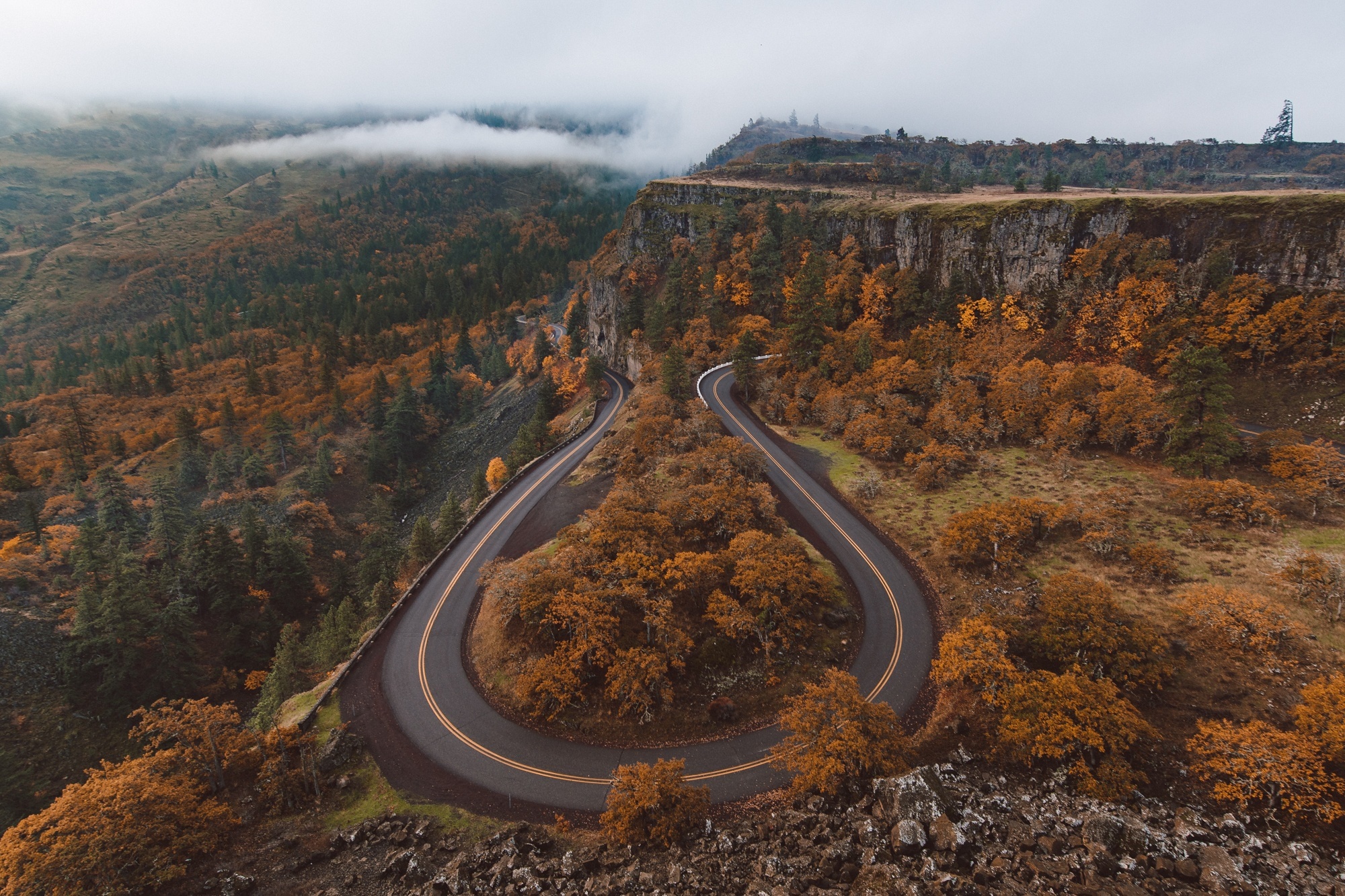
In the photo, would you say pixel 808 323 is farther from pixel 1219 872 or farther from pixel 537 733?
pixel 1219 872

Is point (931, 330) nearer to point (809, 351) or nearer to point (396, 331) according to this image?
point (809, 351)

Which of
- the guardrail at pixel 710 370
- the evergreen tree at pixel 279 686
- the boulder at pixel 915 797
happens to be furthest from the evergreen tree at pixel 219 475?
the boulder at pixel 915 797

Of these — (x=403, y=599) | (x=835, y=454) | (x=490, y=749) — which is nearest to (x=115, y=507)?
(x=403, y=599)

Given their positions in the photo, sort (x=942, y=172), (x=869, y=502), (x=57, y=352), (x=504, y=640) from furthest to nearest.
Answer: (x=57, y=352) < (x=942, y=172) < (x=869, y=502) < (x=504, y=640)

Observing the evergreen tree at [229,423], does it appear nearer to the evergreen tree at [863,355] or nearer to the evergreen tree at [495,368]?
the evergreen tree at [495,368]

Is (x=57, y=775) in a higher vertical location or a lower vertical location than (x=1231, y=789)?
lower

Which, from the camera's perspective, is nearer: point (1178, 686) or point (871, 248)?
point (1178, 686)

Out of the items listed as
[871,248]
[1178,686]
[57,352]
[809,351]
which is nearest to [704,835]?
[1178,686]
